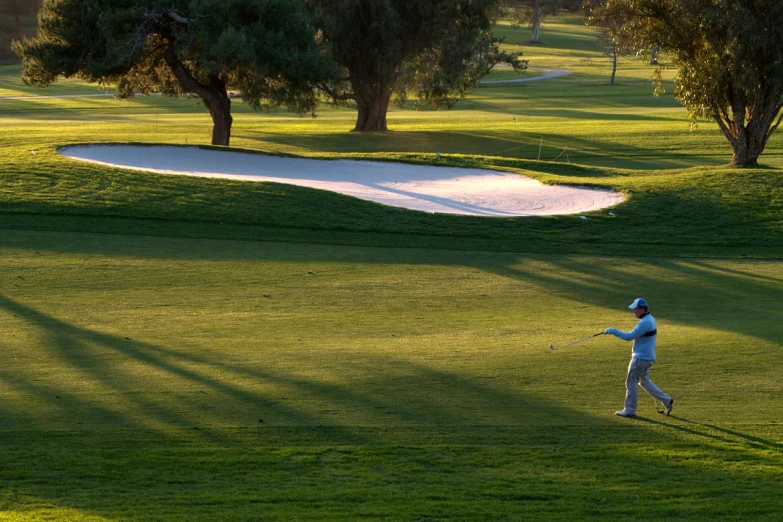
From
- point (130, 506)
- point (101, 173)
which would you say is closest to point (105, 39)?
point (101, 173)

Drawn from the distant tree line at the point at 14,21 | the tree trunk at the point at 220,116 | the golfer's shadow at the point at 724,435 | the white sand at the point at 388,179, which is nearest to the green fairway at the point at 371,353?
the golfer's shadow at the point at 724,435

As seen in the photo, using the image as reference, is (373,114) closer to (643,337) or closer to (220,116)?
(220,116)

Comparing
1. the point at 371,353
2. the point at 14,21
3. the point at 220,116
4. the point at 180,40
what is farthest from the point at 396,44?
the point at 14,21

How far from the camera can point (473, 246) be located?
68.9ft

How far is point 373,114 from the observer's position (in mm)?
47062

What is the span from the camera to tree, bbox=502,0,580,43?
118 metres

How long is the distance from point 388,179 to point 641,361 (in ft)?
59.6

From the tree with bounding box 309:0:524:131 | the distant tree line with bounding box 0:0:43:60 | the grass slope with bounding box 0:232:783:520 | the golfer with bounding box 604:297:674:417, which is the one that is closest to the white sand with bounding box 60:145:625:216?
the grass slope with bounding box 0:232:783:520

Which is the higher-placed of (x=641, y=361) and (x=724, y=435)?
(x=641, y=361)

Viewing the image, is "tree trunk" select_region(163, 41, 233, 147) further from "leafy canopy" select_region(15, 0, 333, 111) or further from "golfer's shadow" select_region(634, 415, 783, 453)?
"golfer's shadow" select_region(634, 415, 783, 453)

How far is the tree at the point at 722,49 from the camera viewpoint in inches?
1163

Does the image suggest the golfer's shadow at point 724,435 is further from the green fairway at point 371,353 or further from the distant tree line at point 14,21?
the distant tree line at point 14,21

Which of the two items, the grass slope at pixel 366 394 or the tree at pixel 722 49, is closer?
the grass slope at pixel 366 394

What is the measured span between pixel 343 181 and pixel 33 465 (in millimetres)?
19608
